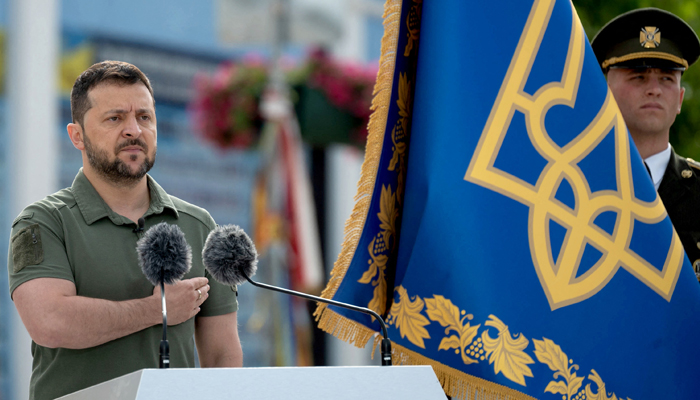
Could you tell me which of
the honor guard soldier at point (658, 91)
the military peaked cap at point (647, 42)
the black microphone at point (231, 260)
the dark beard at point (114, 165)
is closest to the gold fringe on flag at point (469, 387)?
the black microphone at point (231, 260)

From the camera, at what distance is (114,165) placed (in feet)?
6.16

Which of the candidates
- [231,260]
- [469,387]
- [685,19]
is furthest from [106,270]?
[685,19]

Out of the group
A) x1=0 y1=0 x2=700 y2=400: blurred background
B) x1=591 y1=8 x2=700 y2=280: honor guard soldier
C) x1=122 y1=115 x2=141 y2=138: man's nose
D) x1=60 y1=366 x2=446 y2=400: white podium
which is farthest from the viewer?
x1=0 y1=0 x2=700 y2=400: blurred background

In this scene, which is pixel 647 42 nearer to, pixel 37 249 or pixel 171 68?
pixel 37 249

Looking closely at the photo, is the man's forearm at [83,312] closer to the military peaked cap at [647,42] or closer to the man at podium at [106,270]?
the man at podium at [106,270]

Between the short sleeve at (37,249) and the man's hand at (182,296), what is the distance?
214mm

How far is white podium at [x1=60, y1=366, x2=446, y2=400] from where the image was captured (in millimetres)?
1234

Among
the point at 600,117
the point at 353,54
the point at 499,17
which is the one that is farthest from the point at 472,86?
the point at 353,54

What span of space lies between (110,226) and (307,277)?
3.20 m

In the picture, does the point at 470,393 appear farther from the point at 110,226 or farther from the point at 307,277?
the point at 307,277

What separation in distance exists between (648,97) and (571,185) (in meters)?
0.68

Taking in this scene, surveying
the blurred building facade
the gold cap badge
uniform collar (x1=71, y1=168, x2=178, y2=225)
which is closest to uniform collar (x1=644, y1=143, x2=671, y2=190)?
the gold cap badge

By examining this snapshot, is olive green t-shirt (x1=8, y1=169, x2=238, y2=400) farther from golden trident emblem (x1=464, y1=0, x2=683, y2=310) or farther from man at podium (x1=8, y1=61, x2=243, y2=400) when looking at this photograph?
golden trident emblem (x1=464, y1=0, x2=683, y2=310)

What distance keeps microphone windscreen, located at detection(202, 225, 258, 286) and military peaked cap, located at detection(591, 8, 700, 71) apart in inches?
65.8
